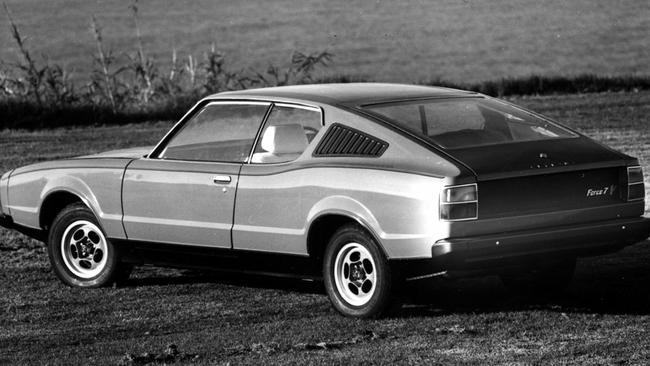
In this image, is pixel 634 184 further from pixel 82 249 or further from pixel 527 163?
pixel 82 249

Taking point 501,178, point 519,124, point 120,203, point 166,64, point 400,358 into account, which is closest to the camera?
point 400,358

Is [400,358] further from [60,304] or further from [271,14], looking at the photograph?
[271,14]

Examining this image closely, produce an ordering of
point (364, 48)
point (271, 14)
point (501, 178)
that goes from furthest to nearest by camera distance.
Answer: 1. point (271, 14)
2. point (364, 48)
3. point (501, 178)

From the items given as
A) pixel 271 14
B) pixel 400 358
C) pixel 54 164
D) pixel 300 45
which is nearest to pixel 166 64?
pixel 300 45

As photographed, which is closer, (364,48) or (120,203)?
(120,203)

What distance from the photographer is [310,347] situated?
23.9 ft

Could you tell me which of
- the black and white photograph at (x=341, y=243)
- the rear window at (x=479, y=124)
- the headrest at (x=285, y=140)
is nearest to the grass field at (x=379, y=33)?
the black and white photograph at (x=341, y=243)

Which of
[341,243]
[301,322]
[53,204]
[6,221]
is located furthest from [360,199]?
[6,221]

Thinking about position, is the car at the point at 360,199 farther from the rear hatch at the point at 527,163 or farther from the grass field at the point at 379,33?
the grass field at the point at 379,33

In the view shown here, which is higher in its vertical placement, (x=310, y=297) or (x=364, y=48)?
(x=310, y=297)

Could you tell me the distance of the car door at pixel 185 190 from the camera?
8.63 metres

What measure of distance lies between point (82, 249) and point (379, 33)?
145 feet

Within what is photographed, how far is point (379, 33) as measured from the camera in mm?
53000

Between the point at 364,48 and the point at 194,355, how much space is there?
146ft
